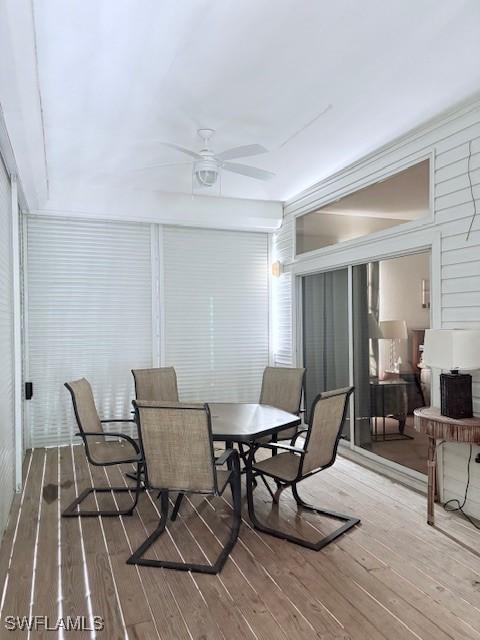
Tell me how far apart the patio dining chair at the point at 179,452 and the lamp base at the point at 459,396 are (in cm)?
155

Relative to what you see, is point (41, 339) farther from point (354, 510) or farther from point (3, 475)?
point (354, 510)

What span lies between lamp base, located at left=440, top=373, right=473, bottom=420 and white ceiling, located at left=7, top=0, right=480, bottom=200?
1929 millimetres

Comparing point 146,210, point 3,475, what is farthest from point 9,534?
point 146,210

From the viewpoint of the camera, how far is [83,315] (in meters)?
5.42

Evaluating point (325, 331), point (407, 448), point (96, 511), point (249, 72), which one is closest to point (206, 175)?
point (249, 72)

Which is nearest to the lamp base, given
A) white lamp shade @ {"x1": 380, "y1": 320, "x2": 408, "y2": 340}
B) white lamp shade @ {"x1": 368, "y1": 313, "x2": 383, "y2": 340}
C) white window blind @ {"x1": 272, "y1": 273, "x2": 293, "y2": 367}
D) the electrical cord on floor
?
the electrical cord on floor

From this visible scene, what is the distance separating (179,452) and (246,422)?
868 millimetres

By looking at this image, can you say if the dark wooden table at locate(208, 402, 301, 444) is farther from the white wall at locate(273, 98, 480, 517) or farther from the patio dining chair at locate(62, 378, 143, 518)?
the white wall at locate(273, 98, 480, 517)

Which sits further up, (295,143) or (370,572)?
(295,143)

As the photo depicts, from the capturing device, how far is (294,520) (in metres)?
3.25

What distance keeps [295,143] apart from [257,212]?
1889 mm

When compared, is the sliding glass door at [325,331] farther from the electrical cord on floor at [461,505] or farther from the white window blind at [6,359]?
the white window blind at [6,359]

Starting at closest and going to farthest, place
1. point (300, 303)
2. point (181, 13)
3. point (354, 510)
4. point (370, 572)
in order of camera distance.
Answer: point (181, 13) < point (370, 572) < point (354, 510) < point (300, 303)

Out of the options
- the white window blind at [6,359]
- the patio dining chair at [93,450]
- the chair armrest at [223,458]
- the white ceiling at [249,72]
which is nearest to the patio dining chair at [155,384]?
the patio dining chair at [93,450]
